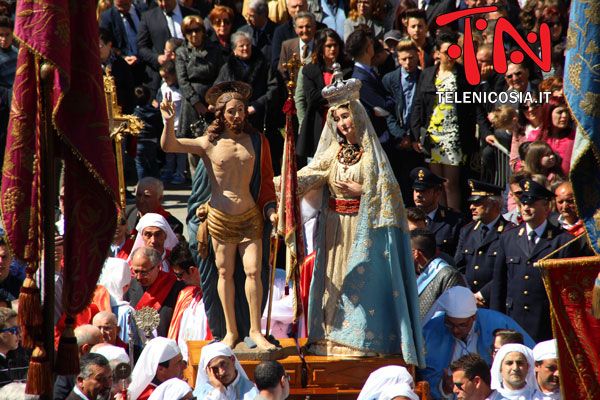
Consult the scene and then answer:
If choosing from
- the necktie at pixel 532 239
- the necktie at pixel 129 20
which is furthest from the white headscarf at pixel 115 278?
the necktie at pixel 129 20

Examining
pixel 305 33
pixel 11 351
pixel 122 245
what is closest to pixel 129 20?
pixel 305 33

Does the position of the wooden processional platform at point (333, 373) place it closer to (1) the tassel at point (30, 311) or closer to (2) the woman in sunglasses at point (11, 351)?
(2) the woman in sunglasses at point (11, 351)

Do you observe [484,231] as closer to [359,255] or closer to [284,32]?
[359,255]

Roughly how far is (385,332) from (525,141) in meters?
3.74

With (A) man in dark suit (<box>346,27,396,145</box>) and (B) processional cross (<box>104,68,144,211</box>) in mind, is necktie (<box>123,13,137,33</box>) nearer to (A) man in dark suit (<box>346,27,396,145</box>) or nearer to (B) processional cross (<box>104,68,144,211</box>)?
(B) processional cross (<box>104,68,144,211</box>)

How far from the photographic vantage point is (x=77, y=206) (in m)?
4.62

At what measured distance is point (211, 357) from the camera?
693cm

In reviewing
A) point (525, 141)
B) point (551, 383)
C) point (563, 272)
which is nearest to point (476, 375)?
point (551, 383)

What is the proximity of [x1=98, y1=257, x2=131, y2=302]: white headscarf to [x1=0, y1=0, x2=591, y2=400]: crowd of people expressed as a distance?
0.5 inches

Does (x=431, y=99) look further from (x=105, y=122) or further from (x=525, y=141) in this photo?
(x=105, y=122)

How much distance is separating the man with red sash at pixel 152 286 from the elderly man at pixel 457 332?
2.20 m

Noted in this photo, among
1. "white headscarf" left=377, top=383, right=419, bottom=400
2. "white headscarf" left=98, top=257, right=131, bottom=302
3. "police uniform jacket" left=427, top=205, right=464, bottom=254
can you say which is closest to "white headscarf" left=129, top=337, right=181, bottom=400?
"white headscarf" left=98, top=257, right=131, bottom=302

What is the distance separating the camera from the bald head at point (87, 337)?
7238 mm

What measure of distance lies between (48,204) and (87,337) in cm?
303
